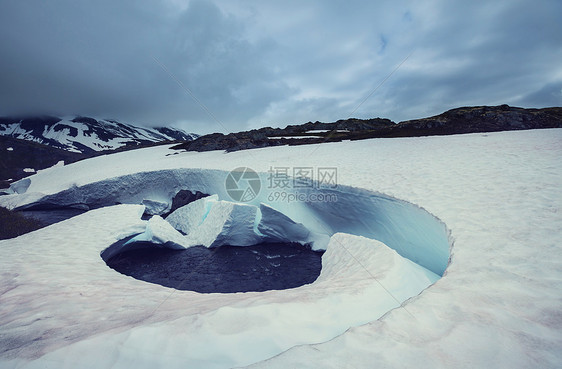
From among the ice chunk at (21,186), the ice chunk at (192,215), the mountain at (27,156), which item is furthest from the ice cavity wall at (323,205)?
the mountain at (27,156)

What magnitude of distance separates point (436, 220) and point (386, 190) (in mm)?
1835

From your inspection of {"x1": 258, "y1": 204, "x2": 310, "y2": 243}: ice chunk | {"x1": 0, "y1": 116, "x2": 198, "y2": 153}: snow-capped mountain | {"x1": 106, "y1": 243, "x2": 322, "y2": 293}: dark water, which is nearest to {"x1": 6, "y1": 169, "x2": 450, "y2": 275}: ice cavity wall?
{"x1": 258, "y1": 204, "x2": 310, "y2": 243}: ice chunk

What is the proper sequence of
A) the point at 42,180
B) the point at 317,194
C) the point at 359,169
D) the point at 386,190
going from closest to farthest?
the point at 386,190, the point at 317,194, the point at 359,169, the point at 42,180

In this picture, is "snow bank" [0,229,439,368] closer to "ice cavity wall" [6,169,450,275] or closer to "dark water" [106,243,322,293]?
"ice cavity wall" [6,169,450,275]

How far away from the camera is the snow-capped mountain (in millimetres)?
118156

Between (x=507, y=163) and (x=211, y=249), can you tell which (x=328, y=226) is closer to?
(x=211, y=249)

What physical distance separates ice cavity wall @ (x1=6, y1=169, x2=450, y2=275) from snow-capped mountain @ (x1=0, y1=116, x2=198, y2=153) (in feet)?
367

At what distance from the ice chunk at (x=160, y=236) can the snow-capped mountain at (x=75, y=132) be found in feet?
394

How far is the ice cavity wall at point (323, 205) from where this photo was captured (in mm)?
4492

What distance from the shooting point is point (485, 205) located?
360cm

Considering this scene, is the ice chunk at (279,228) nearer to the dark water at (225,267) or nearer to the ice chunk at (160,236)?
the dark water at (225,267)

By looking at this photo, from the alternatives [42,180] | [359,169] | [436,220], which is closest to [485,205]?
[436,220]

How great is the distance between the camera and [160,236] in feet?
24.0

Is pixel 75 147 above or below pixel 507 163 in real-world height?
above
